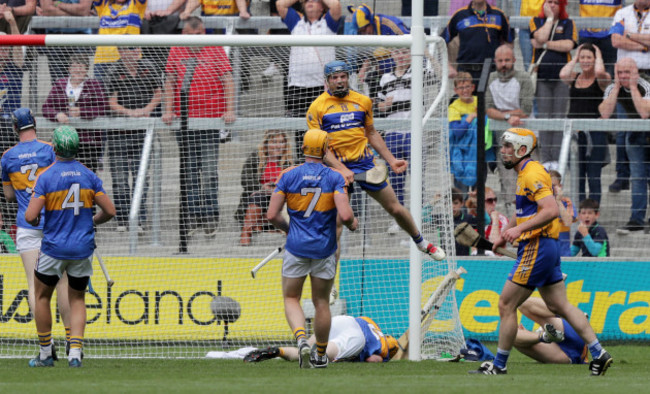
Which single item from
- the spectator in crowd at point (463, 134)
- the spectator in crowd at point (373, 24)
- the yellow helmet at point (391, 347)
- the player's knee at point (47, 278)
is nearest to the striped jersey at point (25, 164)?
the player's knee at point (47, 278)

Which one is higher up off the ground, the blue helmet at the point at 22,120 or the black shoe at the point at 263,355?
the blue helmet at the point at 22,120

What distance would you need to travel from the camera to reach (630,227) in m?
12.8

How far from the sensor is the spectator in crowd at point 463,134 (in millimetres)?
12633

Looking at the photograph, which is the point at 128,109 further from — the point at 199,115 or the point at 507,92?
the point at 507,92

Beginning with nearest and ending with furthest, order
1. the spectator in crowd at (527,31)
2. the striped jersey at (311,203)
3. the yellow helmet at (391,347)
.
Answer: the striped jersey at (311,203)
the yellow helmet at (391,347)
the spectator in crowd at (527,31)

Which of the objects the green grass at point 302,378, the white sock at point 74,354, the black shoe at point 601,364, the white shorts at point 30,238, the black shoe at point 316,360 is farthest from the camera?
the white shorts at point 30,238

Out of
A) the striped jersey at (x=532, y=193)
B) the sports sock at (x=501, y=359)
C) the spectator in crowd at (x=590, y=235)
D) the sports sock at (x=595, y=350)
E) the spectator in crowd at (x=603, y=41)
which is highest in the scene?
the spectator in crowd at (x=603, y=41)

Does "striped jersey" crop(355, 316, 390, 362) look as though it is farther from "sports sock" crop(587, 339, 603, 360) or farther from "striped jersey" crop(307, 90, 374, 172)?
"sports sock" crop(587, 339, 603, 360)

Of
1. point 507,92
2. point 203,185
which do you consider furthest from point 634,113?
point 203,185

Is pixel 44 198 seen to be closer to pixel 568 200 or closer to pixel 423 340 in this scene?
pixel 423 340

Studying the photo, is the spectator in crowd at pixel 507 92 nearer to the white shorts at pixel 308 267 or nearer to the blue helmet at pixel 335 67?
the blue helmet at pixel 335 67

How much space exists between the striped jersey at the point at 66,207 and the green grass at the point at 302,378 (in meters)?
0.97

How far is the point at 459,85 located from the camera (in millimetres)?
12820

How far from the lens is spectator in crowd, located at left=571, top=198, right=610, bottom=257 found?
493 inches
